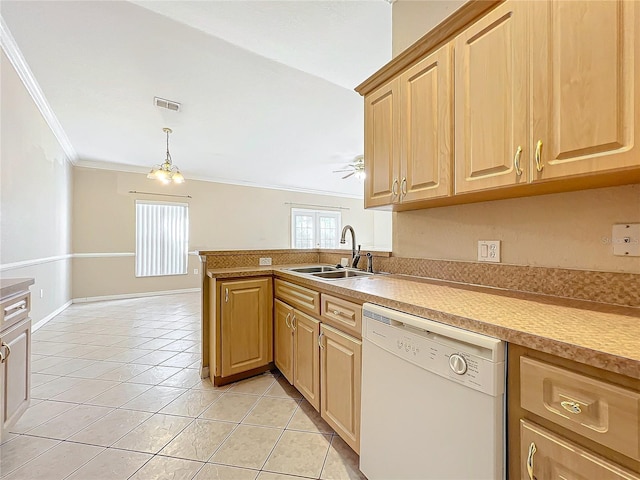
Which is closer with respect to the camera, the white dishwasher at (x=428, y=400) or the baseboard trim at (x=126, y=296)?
the white dishwasher at (x=428, y=400)

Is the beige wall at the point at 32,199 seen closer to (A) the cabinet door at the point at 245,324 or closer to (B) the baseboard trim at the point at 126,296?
(B) the baseboard trim at the point at 126,296

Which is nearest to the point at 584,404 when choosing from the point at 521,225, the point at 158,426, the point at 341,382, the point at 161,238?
the point at 521,225

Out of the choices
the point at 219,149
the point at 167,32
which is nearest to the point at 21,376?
the point at 167,32

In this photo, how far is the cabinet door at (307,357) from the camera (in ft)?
5.59

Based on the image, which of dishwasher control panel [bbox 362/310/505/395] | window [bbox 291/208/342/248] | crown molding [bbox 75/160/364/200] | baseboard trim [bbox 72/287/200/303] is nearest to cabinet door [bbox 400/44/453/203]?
dishwasher control panel [bbox 362/310/505/395]

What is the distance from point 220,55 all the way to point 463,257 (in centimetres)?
256

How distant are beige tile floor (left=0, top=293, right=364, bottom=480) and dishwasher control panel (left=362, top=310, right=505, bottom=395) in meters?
0.80

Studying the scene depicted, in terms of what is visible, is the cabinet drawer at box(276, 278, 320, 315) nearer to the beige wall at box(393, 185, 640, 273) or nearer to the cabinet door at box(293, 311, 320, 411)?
the cabinet door at box(293, 311, 320, 411)

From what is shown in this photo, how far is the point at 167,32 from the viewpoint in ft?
7.23

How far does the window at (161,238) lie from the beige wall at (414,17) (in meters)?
5.28

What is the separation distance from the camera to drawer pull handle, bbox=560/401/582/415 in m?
0.64

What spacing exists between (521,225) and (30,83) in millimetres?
4467

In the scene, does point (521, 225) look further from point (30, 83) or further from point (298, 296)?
point (30, 83)

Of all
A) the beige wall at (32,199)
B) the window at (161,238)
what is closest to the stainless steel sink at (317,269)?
the beige wall at (32,199)
